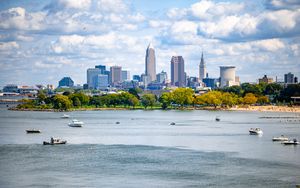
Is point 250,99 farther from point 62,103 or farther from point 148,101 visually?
point 62,103

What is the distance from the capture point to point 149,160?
197ft

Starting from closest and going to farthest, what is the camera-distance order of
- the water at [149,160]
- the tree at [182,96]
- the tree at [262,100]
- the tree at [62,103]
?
the water at [149,160]
the tree at [62,103]
the tree at [182,96]
the tree at [262,100]

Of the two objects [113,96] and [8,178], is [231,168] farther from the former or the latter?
[113,96]

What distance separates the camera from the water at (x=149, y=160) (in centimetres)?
4875

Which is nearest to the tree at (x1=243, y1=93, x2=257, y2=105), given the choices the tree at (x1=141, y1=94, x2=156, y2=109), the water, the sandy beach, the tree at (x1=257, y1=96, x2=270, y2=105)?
the sandy beach

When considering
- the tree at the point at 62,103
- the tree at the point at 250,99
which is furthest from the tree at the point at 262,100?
the tree at the point at 62,103

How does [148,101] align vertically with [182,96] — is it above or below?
below

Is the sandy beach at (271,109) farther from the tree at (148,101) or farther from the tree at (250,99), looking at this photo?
the tree at (148,101)

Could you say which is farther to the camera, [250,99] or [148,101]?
[250,99]

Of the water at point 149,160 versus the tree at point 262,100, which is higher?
the tree at point 262,100

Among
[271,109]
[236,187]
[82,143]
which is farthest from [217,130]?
[271,109]

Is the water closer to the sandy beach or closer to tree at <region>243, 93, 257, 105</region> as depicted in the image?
the sandy beach

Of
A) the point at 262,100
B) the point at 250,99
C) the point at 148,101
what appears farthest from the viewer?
the point at 262,100

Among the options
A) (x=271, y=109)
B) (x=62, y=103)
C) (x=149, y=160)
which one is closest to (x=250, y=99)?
(x=271, y=109)
